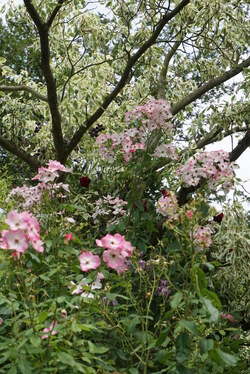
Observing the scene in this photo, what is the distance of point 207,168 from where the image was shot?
2.68 meters

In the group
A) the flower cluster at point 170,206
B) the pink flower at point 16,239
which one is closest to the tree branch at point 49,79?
the flower cluster at point 170,206

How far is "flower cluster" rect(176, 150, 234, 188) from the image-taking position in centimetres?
267

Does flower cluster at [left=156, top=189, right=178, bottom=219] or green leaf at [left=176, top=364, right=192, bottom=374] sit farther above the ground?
flower cluster at [left=156, top=189, right=178, bottom=219]

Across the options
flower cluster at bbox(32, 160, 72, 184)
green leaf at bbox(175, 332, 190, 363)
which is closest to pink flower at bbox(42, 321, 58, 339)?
green leaf at bbox(175, 332, 190, 363)

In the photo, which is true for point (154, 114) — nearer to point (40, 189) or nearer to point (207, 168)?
point (207, 168)

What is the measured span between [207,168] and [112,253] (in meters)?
0.96

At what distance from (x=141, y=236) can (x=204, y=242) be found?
1.26 meters

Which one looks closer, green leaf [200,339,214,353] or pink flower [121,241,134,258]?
green leaf [200,339,214,353]

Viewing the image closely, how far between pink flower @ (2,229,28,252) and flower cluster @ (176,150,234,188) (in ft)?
3.79

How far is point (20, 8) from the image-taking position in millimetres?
4766

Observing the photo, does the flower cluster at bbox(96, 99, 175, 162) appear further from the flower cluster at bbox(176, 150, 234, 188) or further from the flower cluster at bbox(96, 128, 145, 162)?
the flower cluster at bbox(176, 150, 234, 188)

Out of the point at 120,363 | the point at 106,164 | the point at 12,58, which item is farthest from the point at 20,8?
the point at 12,58

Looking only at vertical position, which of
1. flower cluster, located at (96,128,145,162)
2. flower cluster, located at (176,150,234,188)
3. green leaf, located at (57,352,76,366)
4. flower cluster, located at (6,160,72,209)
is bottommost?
green leaf, located at (57,352,76,366)

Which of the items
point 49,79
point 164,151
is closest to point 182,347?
point 164,151
